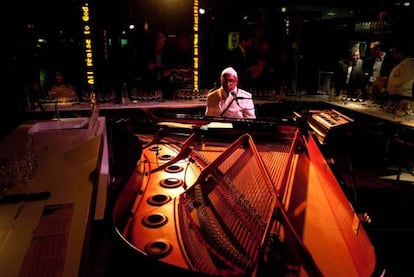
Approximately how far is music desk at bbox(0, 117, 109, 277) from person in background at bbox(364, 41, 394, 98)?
6.54m

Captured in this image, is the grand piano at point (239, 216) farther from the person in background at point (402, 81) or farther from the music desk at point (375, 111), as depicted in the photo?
the person in background at point (402, 81)

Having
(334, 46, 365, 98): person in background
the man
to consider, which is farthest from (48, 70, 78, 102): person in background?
(334, 46, 365, 98): person in background

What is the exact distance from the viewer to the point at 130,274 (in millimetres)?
1482

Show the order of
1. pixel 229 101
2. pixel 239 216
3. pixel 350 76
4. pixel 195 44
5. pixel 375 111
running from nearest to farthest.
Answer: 1. pixel 239 216
2. pixel 229 101
3. pixel 375 111
4. pixel 195 44
5. pixel 350 76

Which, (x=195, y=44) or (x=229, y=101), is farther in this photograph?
(x=195, y=44)

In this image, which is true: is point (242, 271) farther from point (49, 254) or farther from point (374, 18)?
point (374, 18)

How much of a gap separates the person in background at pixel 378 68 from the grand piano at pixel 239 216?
536 cm

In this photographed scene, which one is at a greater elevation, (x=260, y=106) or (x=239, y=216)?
(x=260, y=106)

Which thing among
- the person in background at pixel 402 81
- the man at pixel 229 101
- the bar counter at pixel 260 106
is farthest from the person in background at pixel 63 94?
the person in background at pixel 402 81

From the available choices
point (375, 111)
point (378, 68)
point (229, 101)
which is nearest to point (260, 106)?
point (229, 101)

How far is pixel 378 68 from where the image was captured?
33.6ft

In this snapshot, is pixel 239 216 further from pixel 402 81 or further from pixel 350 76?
pixel 350 76

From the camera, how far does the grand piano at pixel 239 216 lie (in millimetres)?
1804

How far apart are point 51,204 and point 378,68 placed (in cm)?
1056
